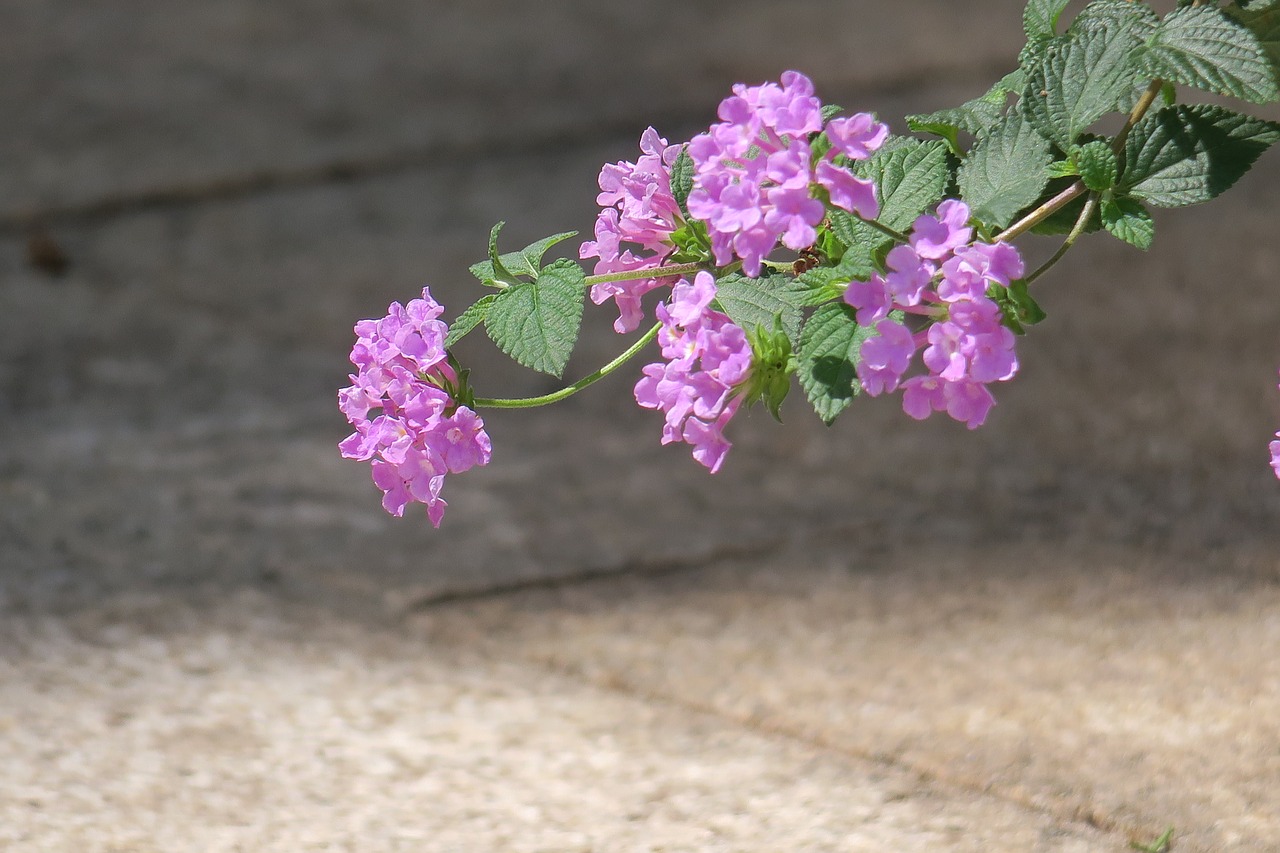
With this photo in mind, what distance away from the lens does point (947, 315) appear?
0.53 metres

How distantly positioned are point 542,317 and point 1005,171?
8.3 inches

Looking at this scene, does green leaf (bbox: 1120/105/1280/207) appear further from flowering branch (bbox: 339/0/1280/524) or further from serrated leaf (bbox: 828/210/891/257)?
serrated leaf (bbox: 828/210/891/257)

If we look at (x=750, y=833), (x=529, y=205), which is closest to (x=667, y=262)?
(x=750, y=833)

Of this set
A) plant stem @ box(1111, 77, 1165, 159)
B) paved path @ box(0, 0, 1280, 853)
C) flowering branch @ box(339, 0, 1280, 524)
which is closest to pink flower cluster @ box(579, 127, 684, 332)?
flowering branch @ box(339, 0, 1280, 524)

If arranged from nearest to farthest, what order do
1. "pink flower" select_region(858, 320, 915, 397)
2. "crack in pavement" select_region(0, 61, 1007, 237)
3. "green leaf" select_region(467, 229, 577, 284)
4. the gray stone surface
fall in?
"pink flower" select_region(858, 320, 915, 397) < "green leaf" select_region(467, 229, 577, 284) < "crack in pavement" select_region(0, 61, 1007, 237) < the gray stone surface

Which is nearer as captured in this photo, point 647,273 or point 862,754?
point 647,273

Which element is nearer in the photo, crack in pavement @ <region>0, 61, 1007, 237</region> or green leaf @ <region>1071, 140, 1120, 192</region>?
green leaf @ <region>1071, 140, 1120, 192</region>

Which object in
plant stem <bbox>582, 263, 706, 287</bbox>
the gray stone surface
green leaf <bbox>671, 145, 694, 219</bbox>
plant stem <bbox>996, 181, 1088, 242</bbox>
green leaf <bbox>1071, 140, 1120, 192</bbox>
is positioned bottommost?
plant stem <bbox>582, 263, 706, 287</bbox>

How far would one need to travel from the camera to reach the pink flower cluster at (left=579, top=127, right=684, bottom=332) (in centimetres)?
62

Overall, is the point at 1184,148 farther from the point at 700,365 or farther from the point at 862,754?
the point at 862,754

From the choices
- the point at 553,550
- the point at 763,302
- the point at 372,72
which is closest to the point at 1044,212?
the point at 763,302

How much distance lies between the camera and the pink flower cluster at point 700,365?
21.3 inches

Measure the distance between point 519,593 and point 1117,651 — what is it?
517 millimetres

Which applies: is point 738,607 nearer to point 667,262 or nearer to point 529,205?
point 667,262
